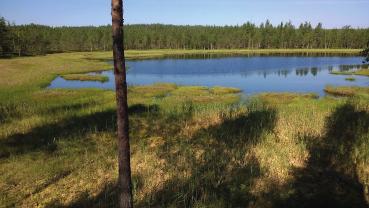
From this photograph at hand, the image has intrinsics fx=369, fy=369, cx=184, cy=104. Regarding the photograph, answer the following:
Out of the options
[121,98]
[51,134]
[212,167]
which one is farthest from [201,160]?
[51,134]

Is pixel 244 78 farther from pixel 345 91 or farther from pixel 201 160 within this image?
pixel 201 160

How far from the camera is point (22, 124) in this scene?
68.6ft

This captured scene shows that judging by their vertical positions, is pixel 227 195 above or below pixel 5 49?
below

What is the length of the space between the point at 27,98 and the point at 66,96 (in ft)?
13.2

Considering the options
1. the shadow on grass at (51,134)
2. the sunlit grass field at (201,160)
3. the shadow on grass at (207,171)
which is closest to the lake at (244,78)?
the shadow on grass at (51,134)

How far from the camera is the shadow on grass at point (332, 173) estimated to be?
10578mm

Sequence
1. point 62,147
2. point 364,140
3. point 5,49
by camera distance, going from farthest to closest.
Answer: point 5,49, point 62,147, point 364,140

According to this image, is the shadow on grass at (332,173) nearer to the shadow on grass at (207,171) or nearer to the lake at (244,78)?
the shadow on grass at (207,171)

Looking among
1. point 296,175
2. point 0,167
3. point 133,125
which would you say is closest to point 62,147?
point 0,167

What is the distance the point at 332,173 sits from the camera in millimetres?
12305

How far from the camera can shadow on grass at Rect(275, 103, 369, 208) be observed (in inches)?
416

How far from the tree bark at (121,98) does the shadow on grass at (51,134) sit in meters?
Answer: 8.90

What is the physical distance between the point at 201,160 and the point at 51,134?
8924 mm

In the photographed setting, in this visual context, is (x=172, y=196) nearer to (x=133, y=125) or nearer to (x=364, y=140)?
(x=364, y=140)
